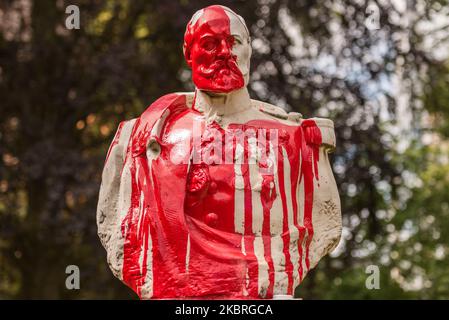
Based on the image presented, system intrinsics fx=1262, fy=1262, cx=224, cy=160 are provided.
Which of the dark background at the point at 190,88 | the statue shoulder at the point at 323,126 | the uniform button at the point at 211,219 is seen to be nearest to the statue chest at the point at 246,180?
the uniform button at the point at 211,219

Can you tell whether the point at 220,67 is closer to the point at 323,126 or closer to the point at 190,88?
the point at 323,126

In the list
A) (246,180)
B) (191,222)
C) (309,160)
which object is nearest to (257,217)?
(246,180)

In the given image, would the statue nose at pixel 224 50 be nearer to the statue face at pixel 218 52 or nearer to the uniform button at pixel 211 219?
the statue face at pixel 218 52

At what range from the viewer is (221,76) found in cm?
748

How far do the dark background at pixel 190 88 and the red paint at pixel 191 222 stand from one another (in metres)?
6.93

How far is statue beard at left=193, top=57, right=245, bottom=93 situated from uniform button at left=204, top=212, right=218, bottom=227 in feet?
2.47

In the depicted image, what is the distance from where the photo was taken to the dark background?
48.4 ft

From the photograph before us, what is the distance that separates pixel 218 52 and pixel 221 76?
0.14 m

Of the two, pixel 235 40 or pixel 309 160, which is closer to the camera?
pixel 235 40

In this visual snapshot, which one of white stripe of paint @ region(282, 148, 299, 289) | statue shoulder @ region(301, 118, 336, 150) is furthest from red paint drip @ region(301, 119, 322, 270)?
white stripe of paint @ region(282, 148, 299, 289)

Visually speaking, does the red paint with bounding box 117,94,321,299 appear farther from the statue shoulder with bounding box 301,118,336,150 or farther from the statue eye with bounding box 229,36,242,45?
the statue eye with bounding box 229,36,242,45

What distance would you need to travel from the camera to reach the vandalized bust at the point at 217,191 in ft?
23.6

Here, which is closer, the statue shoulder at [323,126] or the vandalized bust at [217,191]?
the vandalized bust at [217,191]

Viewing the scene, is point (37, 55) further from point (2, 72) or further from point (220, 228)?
point (220, 228)
